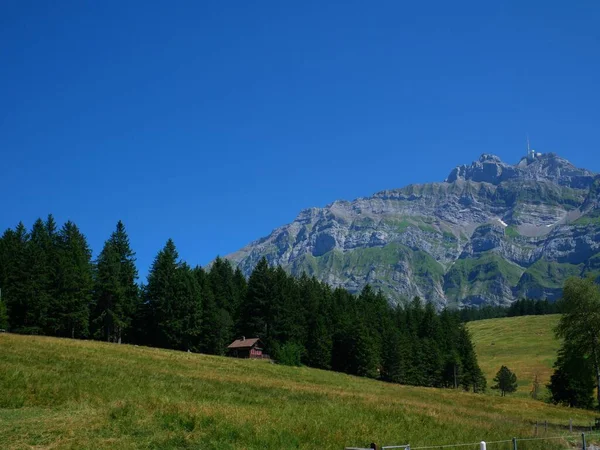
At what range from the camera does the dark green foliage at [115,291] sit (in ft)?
266

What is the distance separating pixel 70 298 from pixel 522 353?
431ft

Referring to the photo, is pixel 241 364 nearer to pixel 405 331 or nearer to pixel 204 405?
pixel 204 405

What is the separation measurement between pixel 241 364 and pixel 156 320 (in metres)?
25.8

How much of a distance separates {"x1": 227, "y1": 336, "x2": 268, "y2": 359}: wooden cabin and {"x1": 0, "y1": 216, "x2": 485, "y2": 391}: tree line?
174cm

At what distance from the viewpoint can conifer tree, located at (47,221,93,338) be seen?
7675 centimetres

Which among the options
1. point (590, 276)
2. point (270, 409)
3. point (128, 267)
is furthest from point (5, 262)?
point (590, 276)

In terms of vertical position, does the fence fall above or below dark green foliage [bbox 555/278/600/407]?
below

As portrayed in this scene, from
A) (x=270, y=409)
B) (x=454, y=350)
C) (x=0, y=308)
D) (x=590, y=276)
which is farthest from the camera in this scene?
(x=454, y=350)

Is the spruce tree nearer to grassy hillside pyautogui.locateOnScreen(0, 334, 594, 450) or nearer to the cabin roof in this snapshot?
the cabin roof

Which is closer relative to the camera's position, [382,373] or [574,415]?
[574,415]

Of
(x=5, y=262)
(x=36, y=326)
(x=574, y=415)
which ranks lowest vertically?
(x=574, y=415)

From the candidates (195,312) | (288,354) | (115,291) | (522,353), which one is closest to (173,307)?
(195,312)

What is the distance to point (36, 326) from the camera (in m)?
74.8

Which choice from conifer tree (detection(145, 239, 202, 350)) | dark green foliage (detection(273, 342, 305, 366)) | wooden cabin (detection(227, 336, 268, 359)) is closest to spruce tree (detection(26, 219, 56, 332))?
conifer tree (detection(145, 239, 202, 350))
